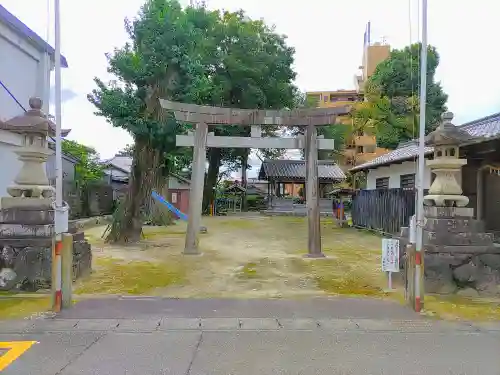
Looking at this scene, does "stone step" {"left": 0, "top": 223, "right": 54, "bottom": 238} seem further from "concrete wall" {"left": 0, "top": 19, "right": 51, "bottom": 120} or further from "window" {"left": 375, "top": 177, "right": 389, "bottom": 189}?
"window" {"left": 375, "top": 177, "right": 389, "bottom": 189}

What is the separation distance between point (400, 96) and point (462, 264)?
31.3 m

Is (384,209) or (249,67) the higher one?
(249,67)

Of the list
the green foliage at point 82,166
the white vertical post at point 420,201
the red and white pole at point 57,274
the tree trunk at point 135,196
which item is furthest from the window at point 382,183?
the red and white pole at point 57,274

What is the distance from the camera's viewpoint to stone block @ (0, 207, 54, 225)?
26.4 ft

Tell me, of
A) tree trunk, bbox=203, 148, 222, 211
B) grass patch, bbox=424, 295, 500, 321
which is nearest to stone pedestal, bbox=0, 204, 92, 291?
grass patch, bbox=424, 295, 500, 321

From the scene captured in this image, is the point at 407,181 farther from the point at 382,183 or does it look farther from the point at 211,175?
the point at 211,175

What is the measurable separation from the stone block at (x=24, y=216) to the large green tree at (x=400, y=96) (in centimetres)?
3012

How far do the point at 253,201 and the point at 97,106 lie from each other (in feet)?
100

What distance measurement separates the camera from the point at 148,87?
13.9 meters

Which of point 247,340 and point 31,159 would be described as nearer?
point 247,340

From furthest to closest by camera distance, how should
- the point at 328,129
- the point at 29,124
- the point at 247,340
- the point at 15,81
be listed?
the point at 328,129 → the point at 15,81 → the point at 29,124 → the point at 247,340

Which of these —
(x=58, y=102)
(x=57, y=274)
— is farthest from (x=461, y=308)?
(x=58, y=102)

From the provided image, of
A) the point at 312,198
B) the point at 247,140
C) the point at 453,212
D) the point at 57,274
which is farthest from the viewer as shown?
the point at 247,140

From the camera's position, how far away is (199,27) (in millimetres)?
15305
